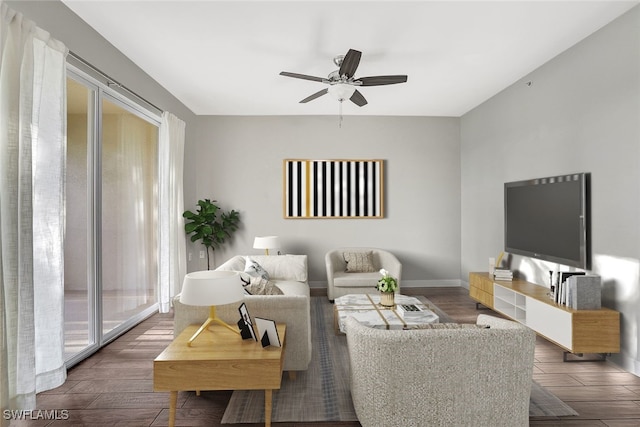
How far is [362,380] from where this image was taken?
6.51 feet

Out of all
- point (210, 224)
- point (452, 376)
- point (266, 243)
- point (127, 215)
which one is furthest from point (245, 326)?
point (210, 224)

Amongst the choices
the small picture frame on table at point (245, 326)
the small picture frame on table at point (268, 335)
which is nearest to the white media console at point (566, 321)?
the small picture frame on table at point (268, 335)

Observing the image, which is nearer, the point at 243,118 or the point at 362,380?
the point at 362,380

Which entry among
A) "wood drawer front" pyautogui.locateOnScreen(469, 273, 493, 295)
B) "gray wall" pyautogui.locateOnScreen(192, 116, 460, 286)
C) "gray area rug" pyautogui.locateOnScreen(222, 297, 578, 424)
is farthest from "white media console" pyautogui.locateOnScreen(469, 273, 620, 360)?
"gray wall" pyautogui.locateOnScreen(192, 116, 460, 286)

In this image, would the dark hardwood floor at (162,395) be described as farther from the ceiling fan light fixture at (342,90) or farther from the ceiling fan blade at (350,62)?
the ceiling fan light fixture at (342,90)

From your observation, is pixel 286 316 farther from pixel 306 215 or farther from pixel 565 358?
pixel 306 215

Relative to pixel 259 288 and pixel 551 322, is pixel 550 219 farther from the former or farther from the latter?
pixel 259 288

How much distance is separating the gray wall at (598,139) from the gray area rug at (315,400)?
1106 mm

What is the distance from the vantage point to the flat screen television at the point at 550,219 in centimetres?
332

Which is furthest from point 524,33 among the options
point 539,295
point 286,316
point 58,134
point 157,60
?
point 58,134

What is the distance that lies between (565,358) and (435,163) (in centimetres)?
365

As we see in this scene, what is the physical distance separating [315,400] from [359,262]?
301cm

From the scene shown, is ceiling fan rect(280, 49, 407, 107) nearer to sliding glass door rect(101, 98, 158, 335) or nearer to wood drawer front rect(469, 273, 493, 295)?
sliding glass door rect(101, 98, 158, 335)

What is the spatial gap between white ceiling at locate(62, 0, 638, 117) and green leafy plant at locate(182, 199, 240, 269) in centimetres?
174
